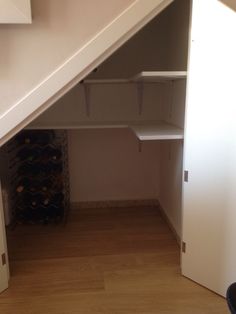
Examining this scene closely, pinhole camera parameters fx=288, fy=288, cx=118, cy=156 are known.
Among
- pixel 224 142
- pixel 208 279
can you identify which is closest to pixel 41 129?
pixel 224 142

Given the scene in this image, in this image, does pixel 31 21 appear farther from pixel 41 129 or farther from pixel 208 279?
pixel 208 279

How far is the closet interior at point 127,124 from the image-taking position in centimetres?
264

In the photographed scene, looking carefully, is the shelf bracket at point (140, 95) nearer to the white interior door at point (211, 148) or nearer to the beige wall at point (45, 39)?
the white interior door at point (211, 148)

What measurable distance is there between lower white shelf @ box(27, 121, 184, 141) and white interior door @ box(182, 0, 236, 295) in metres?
0.22

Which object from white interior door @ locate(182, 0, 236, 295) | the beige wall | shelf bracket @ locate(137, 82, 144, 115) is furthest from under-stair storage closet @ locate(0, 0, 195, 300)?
the beige wall

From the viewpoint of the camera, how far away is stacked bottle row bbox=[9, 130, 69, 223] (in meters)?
2.72

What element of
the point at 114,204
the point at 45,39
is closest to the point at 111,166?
the point at 114,204

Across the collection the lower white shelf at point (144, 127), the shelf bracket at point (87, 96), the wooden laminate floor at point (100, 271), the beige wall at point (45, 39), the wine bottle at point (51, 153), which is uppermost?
the beige wall at point (45, 39)

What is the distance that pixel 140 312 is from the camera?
170 centimetres

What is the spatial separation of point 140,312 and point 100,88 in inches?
80.9

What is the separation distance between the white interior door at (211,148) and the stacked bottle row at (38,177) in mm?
1356

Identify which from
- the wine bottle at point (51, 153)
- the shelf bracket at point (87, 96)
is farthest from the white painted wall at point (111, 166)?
the wine bottle at point (51, 153)

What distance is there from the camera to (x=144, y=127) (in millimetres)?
2477

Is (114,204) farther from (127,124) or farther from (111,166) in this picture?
(127,124)
